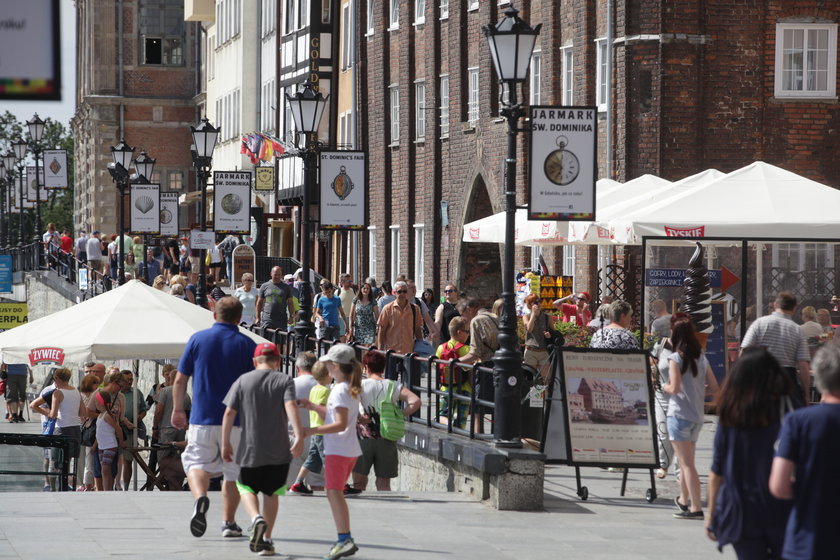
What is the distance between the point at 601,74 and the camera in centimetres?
3097

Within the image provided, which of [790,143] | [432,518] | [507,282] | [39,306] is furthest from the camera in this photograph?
[39,306]

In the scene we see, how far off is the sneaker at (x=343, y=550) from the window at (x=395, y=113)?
1323 inches

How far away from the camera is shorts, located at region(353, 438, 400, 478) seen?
14859 millimetres

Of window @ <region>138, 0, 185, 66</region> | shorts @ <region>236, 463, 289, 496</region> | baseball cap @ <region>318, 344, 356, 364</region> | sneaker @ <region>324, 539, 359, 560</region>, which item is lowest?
sneaker @ <region>324, 539, 359, 560</region>

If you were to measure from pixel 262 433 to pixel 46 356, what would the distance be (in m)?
8.05

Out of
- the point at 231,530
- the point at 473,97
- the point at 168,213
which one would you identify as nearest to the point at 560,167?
the point at 231,530

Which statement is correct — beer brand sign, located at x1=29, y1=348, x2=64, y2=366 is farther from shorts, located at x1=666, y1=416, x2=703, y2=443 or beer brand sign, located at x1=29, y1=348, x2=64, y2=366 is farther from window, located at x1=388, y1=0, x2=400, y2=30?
window, located at x1=388, y1=0, x2=400, y2=30

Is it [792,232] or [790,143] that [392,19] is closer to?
[790,143]

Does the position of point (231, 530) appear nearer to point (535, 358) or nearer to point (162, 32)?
point (535, 358)

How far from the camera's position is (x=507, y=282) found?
48.2ft

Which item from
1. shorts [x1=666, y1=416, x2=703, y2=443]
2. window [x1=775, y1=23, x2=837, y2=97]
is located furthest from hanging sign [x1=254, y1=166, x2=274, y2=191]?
shorts [x1=666, y1=416, x2=703, y2=443]

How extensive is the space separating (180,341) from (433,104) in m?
23.7

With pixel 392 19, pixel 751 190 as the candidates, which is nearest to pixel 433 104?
pixel 392 19

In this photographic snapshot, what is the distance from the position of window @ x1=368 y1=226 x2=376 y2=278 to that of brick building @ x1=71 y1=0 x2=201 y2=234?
1806 inches
